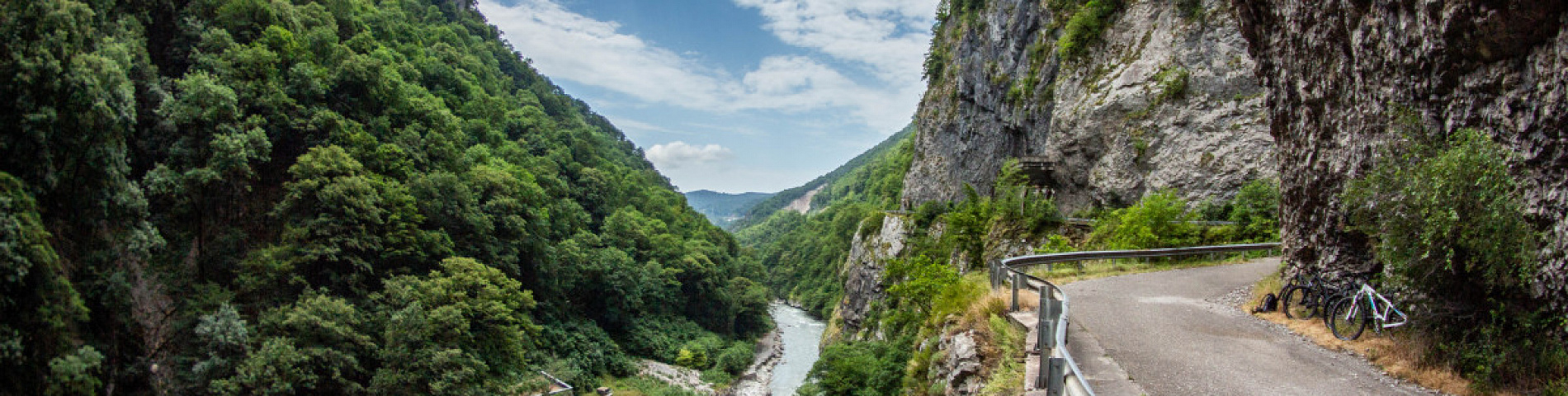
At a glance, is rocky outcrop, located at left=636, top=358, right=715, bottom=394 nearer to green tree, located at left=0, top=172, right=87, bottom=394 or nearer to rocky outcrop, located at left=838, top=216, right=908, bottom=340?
rocky outcrop, located at left=838, top=216, right=908, bottom=340

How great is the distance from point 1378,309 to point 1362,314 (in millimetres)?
172

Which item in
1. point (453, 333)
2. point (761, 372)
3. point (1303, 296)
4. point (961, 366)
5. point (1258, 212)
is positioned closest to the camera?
point (961, 366)

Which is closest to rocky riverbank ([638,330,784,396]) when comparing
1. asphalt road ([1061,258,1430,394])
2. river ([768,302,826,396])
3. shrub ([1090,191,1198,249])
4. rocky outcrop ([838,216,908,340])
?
river ([768,302,826,396])

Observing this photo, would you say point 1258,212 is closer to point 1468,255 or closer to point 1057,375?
point 1468,255

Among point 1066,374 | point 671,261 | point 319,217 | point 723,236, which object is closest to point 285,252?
point 319,217

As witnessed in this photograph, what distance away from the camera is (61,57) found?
21.8 metres

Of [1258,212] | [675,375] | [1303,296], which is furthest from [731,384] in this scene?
[1303,296]

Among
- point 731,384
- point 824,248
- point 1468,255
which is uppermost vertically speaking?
point 1468,255

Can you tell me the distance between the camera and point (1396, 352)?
760cm

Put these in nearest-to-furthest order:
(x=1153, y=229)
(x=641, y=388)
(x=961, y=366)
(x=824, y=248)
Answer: (x=961, y=366) < (x=1153, y=229) < (x=641, y=388) < (x=824, y=248)

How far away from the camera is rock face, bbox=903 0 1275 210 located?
22.1 meters

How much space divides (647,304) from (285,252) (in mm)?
34960

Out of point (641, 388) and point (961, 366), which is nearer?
point (961, 366)

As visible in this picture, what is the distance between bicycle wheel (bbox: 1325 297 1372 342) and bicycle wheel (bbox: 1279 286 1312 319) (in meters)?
0.68
